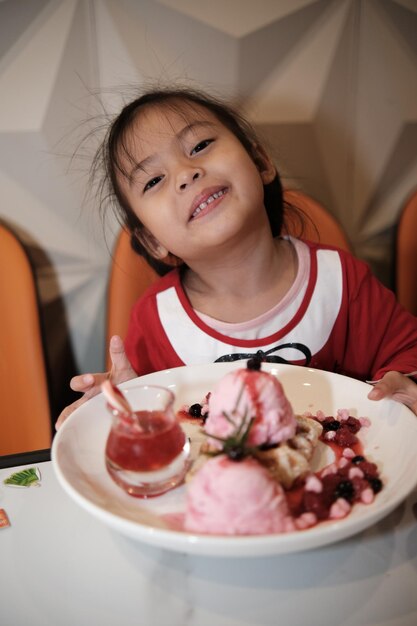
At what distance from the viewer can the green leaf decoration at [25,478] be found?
966 mm

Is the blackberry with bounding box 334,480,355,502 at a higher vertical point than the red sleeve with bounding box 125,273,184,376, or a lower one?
higher

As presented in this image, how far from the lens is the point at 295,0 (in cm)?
174

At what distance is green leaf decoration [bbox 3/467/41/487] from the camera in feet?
3.17

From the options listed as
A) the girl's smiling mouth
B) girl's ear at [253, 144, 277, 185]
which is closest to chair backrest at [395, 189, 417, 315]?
girl's ear at [253, 144, 277, 185]

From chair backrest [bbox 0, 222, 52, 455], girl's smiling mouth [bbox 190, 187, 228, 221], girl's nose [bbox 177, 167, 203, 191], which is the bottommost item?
chair backrest [bbox 0, 222, 52, 455]

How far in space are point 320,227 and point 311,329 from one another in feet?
1.62

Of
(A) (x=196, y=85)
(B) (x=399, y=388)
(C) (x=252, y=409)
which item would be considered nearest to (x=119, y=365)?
(C) (x=252, y=409)

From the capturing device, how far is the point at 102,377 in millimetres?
1176

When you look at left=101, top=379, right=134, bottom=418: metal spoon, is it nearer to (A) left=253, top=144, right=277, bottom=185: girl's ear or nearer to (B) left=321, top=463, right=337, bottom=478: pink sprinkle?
(B) left=321, top=463, right=337, bottom=478: pink sprinkle

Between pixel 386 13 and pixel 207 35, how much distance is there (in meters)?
0.62

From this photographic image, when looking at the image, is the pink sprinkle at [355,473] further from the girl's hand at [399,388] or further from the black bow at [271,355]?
the black bow at [271,355]

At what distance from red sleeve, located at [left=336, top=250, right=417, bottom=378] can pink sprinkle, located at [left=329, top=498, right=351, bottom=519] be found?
688 mm

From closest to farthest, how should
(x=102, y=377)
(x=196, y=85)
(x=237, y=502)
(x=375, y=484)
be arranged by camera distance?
(x=237, y=502) < (x=375, y=484) < (x=102, y=377) < (x=196, y=85)

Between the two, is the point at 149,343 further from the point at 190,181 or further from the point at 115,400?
the point at 115,400
